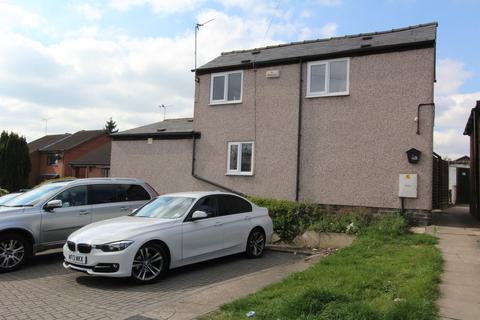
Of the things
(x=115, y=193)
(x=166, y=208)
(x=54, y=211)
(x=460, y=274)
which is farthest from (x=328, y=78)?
(x=54, y=211)

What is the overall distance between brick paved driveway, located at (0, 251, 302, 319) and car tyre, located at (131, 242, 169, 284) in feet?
0.52

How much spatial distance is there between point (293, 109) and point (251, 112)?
5.34 ft

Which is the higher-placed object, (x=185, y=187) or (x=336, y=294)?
(x=185, y=187)

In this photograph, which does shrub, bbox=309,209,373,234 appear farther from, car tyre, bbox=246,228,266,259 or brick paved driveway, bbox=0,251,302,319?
brick paved driveway, bbox=0,251,302,319

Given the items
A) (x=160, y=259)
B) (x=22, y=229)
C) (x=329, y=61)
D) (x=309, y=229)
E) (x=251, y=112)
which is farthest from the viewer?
(x=251, y=112)

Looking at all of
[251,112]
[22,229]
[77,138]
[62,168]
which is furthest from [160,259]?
[77,138]

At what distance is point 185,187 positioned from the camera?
1727 cm

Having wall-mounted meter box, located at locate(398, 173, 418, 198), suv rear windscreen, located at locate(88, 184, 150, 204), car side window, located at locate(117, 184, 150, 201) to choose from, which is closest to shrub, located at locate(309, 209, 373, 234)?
wall-mounted meter box, located at locate(398, 173, 418, 198)

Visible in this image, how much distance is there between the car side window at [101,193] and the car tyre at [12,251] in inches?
68.6

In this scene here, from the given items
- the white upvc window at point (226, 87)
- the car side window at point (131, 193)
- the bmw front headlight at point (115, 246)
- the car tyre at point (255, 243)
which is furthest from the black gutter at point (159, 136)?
the bmw front headlight at point (115, 246)

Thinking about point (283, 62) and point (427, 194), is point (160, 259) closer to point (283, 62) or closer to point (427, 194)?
point (427, 194)

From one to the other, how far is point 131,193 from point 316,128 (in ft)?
21.6

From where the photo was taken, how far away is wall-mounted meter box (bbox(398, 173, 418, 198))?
41.3 feet

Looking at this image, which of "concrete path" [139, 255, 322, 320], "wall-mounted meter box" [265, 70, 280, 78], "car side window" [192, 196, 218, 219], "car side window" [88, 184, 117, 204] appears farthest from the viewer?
"wall-mounted meter box" [265, 70, 280, 78]
